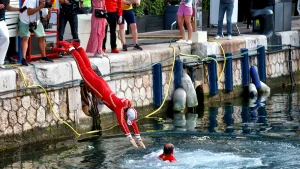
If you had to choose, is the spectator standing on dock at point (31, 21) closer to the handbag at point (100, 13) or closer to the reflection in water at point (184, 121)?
the handbag at point (100, 13)

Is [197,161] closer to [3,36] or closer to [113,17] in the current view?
[3,36]

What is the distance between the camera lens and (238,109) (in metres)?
18.8

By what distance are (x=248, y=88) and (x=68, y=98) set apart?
615cm

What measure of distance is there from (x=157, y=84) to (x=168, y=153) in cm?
440

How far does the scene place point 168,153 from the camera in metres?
13.5

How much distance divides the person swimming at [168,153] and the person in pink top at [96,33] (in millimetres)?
3455

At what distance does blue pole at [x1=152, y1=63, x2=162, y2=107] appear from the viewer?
1764 cm

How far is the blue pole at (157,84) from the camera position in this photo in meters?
17.6

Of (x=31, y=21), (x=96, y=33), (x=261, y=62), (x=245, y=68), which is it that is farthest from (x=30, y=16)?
(x=261, y=62)

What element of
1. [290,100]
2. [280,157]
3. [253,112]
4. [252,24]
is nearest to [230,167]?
[280,157]

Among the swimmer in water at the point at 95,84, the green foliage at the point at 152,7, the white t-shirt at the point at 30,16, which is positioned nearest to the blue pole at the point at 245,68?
the green foliage at the point at 152,7

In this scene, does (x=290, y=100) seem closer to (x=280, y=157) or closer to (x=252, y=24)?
(x=252, y=24)

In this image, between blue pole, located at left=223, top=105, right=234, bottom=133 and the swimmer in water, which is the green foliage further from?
the swimmer in water

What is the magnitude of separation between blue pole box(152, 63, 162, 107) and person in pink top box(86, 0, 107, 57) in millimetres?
1515
